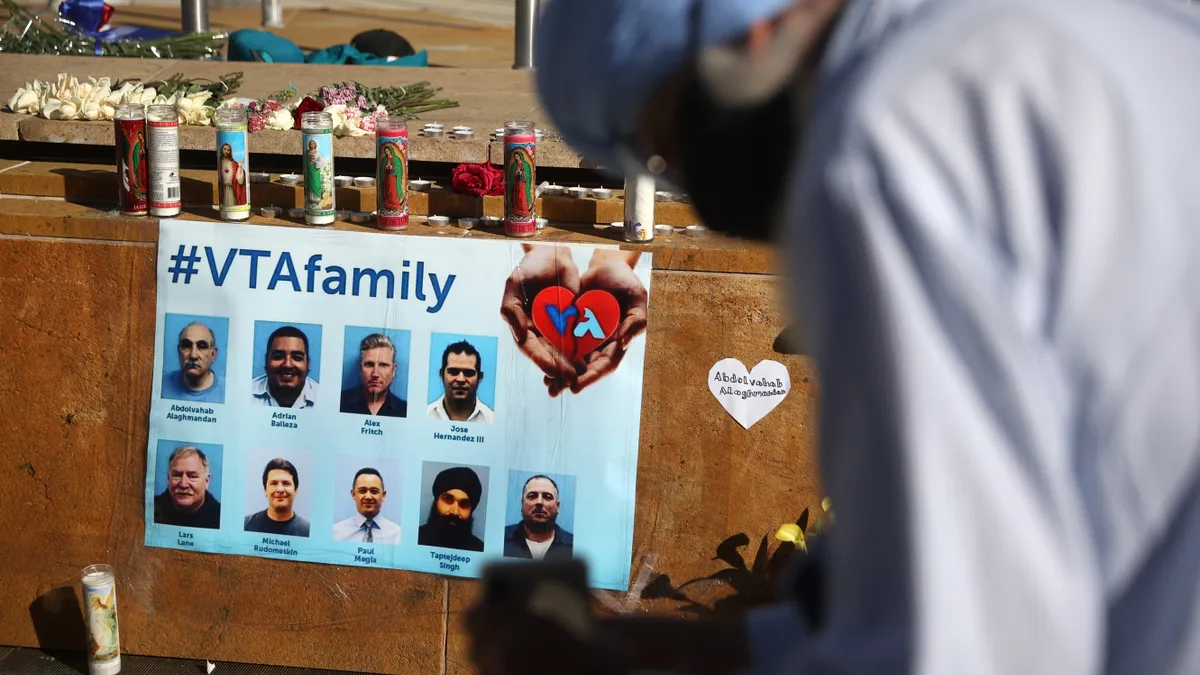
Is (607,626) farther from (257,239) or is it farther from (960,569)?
(257,239)

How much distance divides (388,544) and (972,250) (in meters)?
2.74

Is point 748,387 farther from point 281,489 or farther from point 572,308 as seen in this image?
point 281,489

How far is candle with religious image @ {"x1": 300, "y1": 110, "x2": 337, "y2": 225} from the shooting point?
320cm

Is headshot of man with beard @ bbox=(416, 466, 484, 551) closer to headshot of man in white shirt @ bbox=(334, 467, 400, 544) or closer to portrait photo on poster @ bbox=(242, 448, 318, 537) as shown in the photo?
headshot of man in white shirt @ bbox=(334, 467, 400, 544)

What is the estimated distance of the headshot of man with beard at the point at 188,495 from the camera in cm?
327

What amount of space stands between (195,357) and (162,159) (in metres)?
0.50

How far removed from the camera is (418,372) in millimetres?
3184

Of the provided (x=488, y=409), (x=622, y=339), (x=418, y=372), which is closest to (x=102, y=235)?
(x=418, y=372)

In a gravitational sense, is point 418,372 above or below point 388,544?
above

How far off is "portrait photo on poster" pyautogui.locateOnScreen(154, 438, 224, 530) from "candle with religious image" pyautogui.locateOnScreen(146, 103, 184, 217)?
593mm

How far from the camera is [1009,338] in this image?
68 centimetres

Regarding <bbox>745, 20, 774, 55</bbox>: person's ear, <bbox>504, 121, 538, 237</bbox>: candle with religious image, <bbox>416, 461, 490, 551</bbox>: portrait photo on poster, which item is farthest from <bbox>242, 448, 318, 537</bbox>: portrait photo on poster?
<bbox>745, 20, 774, 55</bbox>: person's ear

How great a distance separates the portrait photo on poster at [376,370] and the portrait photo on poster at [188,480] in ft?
1.32

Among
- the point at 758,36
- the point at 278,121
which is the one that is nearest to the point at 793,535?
the point at 278,121
